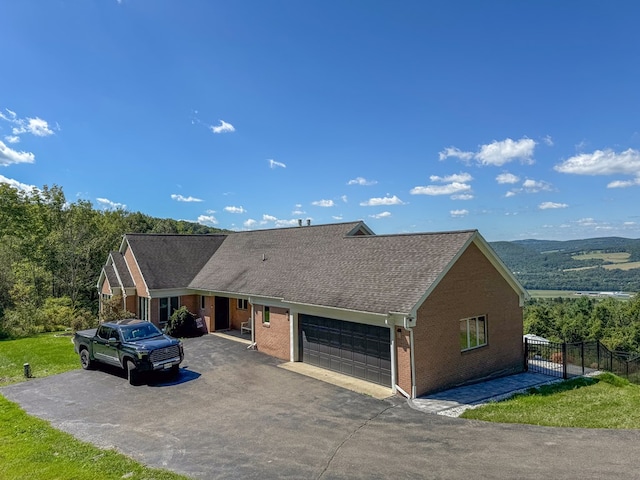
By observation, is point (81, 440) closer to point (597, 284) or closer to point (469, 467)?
point (469, 467)

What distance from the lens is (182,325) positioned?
23906 millimetres

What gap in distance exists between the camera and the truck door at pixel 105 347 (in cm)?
1586

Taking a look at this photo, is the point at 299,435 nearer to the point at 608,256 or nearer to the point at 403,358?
the point at 403,358

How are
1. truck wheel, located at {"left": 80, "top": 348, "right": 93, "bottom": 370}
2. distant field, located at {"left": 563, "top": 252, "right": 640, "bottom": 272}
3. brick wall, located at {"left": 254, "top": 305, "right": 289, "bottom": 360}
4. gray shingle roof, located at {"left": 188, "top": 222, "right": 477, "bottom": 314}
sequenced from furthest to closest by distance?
distant field, located at {"left": 563, "top": 252, "right": 640, "bottom": 272}
brick wall, located at {"left": 254, "top": 305, "right": 289, "bottom": 360}
truck wheel, located at {"left": 80, "top": 348, "right": 93, "bottom": 370}
gray shingle roof, located at {"left": 188, "top": 222, "right": 477, "bottom": 314}

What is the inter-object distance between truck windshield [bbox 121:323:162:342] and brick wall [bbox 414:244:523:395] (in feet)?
34.5

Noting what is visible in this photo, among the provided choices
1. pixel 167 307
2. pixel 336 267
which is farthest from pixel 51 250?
pixel 336 267

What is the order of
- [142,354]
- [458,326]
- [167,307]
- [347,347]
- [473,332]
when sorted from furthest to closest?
[167,307] < [347,347] < [473,332] < [458,326] < [142,354]

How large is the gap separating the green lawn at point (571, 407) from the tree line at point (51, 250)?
34105 millimetres

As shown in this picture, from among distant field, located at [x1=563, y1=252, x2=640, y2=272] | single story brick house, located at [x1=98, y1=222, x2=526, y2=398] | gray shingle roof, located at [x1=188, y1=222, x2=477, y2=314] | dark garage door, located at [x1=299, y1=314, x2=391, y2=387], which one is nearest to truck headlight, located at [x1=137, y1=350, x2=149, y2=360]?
single story brick house, located at [x1=98, y1=222, x2=526, y2=398]

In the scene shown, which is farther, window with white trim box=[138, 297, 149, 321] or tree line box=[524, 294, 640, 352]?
tree line box=[524, 294, 640, 352]

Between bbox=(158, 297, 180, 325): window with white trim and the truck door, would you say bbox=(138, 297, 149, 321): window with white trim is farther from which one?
the truck door

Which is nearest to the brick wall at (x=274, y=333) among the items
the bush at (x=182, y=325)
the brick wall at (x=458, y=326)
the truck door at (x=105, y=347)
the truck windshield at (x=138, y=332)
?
the truck windshield at (x=138, y=332)

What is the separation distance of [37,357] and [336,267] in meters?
15.8

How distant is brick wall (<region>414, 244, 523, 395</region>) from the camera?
1370 centimetres
